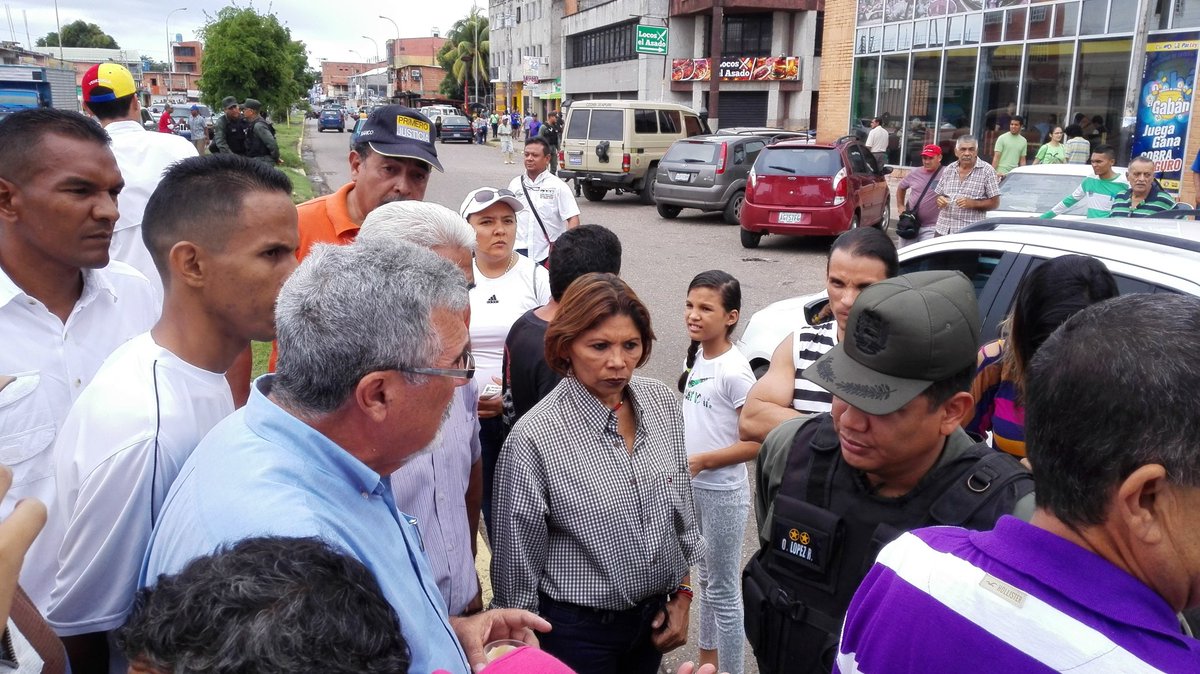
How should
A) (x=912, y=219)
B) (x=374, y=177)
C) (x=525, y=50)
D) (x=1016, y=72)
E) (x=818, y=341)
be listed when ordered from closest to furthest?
(x=818, y=341)
(x=374, y=177)
(x=912, y=219)
(x=1016, y=72)
(x=525, y=50)

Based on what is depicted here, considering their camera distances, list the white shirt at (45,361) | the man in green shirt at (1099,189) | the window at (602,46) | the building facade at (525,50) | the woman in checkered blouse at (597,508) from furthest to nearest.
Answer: the building facade at (525,50) < the window at (602,46) < the man in green shirt at (1099,189) < the woman in checkered blouse at (597,508) < the white shirt at (45,361)

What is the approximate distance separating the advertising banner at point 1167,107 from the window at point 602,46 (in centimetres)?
3247

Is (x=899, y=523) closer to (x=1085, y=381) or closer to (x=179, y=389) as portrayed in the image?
(x=1085, y=381)

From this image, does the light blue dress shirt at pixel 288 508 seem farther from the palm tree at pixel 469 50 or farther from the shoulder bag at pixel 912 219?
the palm tree at pixel 469 50

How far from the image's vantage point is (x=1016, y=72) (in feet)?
59.0

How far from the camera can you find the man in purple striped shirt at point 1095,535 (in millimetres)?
1125

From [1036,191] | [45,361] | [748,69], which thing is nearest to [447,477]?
[45,361]

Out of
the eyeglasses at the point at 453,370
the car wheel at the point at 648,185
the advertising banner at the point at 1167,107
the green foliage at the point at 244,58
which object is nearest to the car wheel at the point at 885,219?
the advertising banner at the point at 1167,107

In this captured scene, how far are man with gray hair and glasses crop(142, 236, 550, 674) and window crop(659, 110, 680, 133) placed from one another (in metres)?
18.8

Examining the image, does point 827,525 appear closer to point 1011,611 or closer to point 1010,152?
point 1011,611

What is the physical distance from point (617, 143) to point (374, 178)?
1575cm

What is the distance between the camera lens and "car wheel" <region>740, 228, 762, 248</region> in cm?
1355

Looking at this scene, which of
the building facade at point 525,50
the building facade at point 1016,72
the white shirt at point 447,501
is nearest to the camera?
the white shirt at point 447,501

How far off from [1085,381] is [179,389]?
71.4 inches
